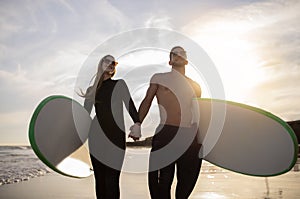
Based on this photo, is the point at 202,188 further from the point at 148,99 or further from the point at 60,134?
the point at 148,99

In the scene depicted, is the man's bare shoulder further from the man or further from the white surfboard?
the white surfboard

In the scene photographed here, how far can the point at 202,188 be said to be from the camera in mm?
6855

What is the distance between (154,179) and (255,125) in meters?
1.43

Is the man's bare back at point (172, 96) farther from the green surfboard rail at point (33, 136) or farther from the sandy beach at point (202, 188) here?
the sandy beach at point (202, 188)

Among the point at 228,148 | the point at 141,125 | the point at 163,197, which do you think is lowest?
the point at 163,197

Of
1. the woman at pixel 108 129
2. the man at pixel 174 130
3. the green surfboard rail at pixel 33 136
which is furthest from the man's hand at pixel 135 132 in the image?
the green surfboard rail at pixel 33 136

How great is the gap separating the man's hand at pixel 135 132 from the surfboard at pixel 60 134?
0.52 m

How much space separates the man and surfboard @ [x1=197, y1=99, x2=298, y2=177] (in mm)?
489

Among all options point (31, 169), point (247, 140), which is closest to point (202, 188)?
point (247, 140)

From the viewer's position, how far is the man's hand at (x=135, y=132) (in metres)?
3.66

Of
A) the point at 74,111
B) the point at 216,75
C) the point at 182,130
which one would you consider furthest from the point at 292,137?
the point at 74,111

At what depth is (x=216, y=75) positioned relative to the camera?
4176 millimetres

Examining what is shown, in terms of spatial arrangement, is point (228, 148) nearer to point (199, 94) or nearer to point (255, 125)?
point (255, 125)

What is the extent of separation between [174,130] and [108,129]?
57 centimetres
